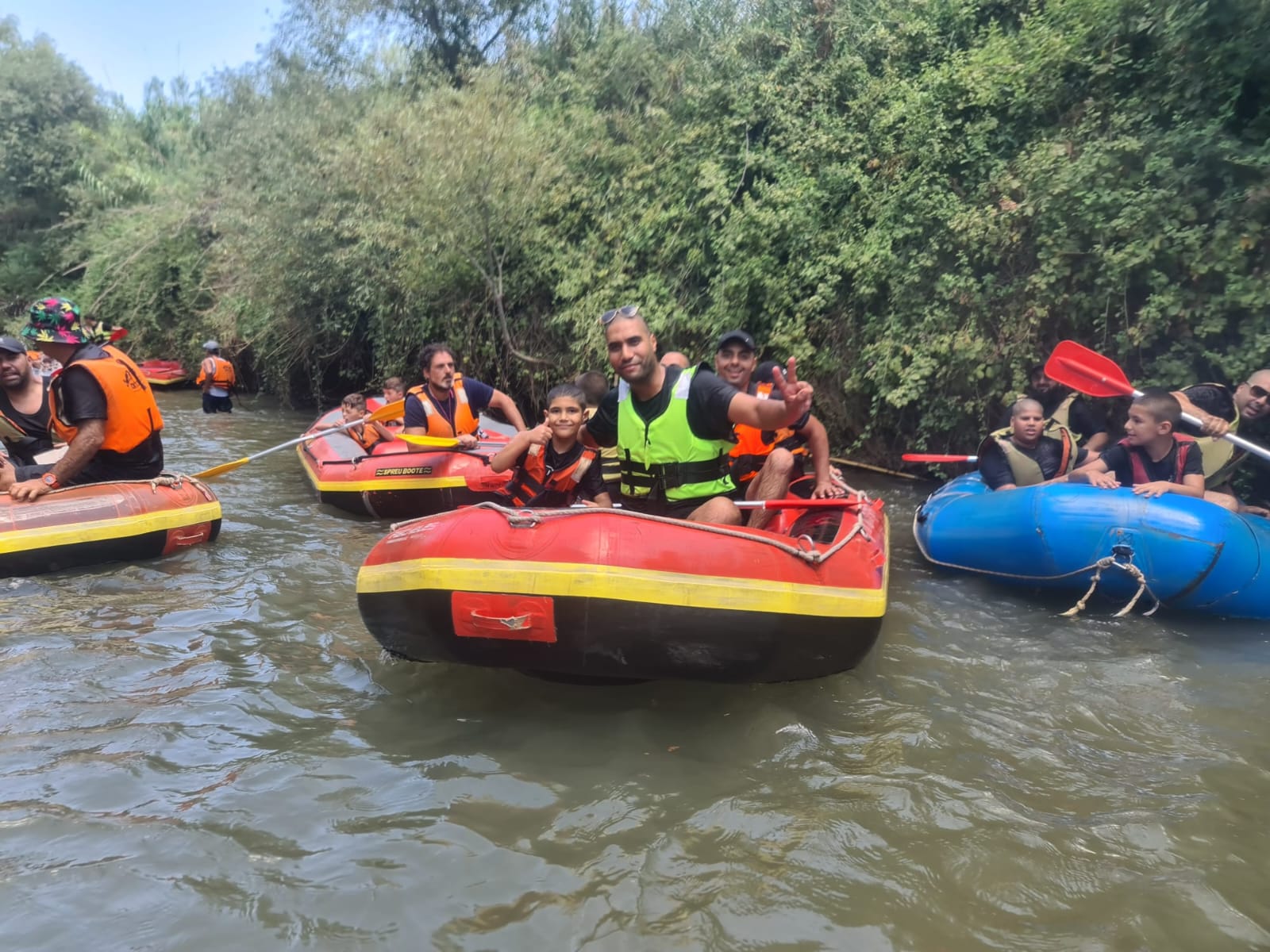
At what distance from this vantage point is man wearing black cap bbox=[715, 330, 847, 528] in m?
4.23

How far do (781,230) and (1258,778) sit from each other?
6204 millimetres

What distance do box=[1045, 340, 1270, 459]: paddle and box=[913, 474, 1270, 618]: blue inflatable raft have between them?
3.24 ft

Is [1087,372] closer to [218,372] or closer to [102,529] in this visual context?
[102,529]

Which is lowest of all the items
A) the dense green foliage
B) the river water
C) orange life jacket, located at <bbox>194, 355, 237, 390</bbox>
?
the river water

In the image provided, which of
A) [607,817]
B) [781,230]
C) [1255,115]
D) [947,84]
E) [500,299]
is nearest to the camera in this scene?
[607,817]

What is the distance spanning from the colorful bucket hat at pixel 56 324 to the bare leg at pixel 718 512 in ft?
12.0

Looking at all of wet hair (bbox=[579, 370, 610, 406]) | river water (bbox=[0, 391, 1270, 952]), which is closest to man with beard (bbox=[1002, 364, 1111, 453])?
river water (bbox=[0, 391, 1270, 952])

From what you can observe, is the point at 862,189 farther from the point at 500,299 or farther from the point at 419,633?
the point at 419,633

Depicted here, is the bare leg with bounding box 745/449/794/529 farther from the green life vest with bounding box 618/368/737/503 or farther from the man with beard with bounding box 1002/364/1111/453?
the man with beard with bounding box 1002/364/1111/453

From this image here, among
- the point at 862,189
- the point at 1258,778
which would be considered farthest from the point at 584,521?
the point at 862,189

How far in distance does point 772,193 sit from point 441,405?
3.75 meters

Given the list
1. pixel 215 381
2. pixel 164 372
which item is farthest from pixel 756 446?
pixel 164 372

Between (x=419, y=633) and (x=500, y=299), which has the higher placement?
(x=500, y=299)

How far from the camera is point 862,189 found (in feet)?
25.1
